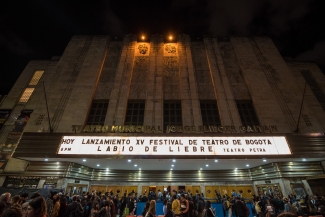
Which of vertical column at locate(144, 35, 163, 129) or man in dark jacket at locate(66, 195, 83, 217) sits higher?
vertical column at locate(144, 35, 163, 129)

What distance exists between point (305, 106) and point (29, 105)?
32.9 m

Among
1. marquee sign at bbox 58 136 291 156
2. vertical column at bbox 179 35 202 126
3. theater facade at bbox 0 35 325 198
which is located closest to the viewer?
marquee sign at bbox 58 136 291 156

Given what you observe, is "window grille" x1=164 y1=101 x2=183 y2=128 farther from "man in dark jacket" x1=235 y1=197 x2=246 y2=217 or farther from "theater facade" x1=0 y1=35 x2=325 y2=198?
"man in dark jacket" x1=235 y1=197 x2=246 y2=217

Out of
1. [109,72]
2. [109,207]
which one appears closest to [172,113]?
[109,72]

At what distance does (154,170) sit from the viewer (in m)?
17.9

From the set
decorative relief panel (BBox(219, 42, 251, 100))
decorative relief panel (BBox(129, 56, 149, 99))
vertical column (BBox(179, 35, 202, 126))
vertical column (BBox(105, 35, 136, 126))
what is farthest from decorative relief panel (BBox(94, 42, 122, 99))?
decorative relief panel (BBox(219, 42, 251, 100))

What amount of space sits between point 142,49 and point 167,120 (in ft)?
38.3

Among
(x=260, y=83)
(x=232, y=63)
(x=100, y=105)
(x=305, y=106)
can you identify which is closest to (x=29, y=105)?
(x=100, y=105)

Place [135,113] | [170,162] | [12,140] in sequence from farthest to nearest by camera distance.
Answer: [135,113], [12,140], [170,162]

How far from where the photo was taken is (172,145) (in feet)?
44.6

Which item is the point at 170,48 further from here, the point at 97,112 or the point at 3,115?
the point at 3,115

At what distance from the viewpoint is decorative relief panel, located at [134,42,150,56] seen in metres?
23.2

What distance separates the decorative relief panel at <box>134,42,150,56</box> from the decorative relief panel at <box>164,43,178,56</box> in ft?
8.61

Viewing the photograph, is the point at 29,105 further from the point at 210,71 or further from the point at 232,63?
the point at 232,63
